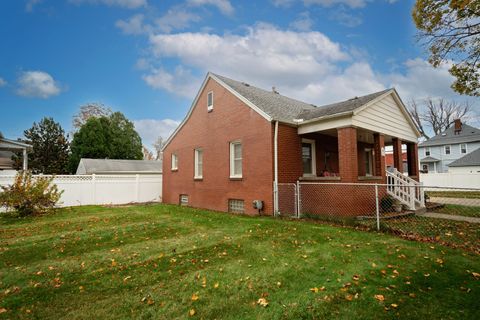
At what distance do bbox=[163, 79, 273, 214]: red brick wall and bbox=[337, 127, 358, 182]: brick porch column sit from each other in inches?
100

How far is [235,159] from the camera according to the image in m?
11.5

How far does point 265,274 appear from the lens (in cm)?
406

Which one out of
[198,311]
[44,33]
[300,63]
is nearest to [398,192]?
[198,311]

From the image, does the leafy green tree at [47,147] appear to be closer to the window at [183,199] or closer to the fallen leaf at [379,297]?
the window at [183,199]

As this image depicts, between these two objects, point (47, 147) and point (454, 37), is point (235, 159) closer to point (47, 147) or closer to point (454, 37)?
point (454, 37)

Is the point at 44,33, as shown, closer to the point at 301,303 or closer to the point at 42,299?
the point at 42,299

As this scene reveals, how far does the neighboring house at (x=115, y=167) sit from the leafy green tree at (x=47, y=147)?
7.33 feet

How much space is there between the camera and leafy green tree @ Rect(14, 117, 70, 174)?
2722 cm

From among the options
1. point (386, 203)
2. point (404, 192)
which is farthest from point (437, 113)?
point (386, 203)

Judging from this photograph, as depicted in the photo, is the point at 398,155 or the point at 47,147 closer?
the point at 398,155

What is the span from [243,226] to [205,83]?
8.50m

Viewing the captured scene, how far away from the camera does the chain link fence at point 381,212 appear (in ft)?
21.8

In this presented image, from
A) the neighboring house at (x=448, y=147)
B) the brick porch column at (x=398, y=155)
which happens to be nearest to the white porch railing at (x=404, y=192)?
the brick porch column at (x=398, y=155)

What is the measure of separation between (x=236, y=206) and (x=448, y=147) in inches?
1491
